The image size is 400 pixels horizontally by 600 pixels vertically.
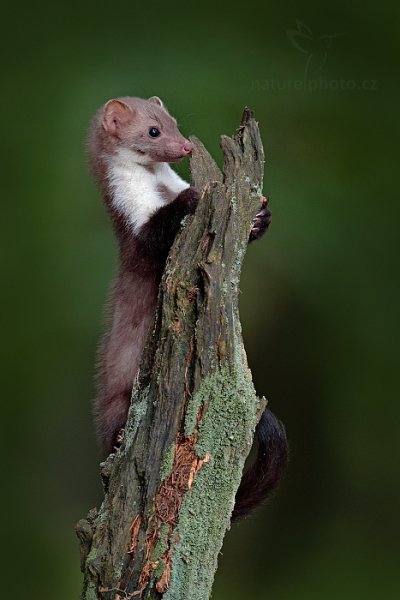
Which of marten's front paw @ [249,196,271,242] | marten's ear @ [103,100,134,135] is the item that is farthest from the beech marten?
marten's front paw @ [249,196,271,242]

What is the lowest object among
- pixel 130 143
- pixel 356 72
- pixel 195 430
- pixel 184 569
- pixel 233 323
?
pixel 184 569

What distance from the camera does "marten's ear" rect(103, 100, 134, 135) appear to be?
2.94m

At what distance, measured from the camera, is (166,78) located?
149 inches

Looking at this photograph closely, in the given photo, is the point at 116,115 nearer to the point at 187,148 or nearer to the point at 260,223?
the point at 187,148

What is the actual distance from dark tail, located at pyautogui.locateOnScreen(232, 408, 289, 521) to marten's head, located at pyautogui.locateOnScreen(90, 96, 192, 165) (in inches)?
32.5

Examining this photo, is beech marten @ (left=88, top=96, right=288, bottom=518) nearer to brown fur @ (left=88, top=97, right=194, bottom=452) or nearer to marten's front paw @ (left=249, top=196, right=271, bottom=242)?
brown fur @ (left=88, top=97, right=194, bottom=452)

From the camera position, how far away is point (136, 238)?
2803 mm

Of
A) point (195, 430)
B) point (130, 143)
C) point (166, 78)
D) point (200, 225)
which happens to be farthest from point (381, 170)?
point (195, 430)

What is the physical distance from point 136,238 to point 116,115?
1.35 ft

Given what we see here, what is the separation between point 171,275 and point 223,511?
60 centimetres

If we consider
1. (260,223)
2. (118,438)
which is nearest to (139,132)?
(260,223)

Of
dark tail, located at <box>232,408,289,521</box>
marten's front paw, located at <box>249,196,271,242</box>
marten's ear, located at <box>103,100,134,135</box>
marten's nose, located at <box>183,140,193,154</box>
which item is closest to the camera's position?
marten's front paw, located at <box>249,196,271,242</box>

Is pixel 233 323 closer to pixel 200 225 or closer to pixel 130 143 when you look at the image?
pixel 200 225

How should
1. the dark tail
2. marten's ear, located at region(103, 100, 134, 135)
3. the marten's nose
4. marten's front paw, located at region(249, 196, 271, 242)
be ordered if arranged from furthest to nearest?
1. marten's ear, located at region(103, 100, 134, 135)
2. the marten's nose
3. the dark tail
4. marten's front paw, located at region(249, 196, 271, 242)
